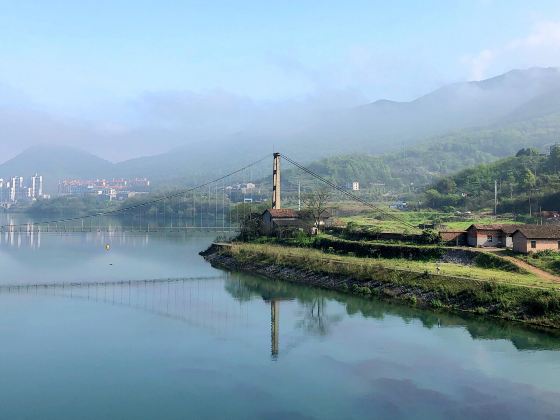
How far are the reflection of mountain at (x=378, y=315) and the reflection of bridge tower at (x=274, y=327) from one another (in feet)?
2.73

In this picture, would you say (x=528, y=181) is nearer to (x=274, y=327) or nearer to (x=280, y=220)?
(x=280, y=220)

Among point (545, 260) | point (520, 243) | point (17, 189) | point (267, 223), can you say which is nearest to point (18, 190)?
point (17, 189)

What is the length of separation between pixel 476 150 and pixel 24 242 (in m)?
92.8

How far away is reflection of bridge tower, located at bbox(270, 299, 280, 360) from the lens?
14.5 m

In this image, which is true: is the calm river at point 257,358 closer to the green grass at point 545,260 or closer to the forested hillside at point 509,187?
the green grass at point 545,260

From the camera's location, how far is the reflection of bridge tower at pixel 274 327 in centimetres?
1454

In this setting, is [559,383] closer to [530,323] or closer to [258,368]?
[530,323]

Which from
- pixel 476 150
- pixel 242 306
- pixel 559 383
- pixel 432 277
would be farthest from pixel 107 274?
pixel 476 150

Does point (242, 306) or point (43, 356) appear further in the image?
point (242, 306)

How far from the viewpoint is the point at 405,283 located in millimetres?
19922

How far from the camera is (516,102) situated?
610 ft

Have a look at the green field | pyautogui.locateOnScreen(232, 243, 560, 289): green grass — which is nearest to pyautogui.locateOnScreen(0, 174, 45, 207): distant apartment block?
the green field

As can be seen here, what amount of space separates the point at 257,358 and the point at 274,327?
3.39 meters

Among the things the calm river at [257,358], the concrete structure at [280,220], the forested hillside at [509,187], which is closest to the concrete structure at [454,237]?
the calm river at [257,358]
